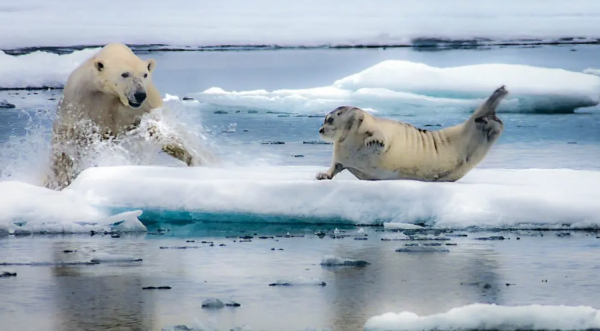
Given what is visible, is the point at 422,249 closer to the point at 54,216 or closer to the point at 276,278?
the point at 276,278

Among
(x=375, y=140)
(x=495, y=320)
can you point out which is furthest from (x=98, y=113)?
(x=495, y=320)

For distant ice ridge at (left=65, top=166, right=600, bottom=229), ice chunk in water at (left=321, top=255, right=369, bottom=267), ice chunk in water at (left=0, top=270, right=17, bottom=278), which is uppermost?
distant ice ridge at (left=65, top=166, right=600, bottom=229)

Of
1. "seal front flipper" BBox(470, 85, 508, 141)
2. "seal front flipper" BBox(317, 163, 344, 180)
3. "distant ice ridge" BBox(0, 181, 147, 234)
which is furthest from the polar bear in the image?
"seal front flipper" BBox(470, 85, 508, 141)

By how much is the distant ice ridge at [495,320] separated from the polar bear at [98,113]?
4852mm

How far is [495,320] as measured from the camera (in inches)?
187

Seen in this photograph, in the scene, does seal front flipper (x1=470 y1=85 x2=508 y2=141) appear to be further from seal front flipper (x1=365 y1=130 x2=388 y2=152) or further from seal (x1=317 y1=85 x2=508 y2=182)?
seal front flipper (x1=365 y1=130 x2=388 y2=152)

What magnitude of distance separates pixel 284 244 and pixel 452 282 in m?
1.50

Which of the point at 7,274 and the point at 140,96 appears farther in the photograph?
the point at 140,96

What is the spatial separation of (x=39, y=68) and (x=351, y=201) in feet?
57.3

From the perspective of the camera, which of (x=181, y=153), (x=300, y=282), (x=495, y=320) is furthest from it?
(x=181, y=153)

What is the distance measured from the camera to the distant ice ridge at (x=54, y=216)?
25.1 feet

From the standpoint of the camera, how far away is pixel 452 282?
579cm

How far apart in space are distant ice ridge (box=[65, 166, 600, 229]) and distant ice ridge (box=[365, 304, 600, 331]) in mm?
2740

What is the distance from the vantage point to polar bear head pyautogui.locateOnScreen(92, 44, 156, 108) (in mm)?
9211
